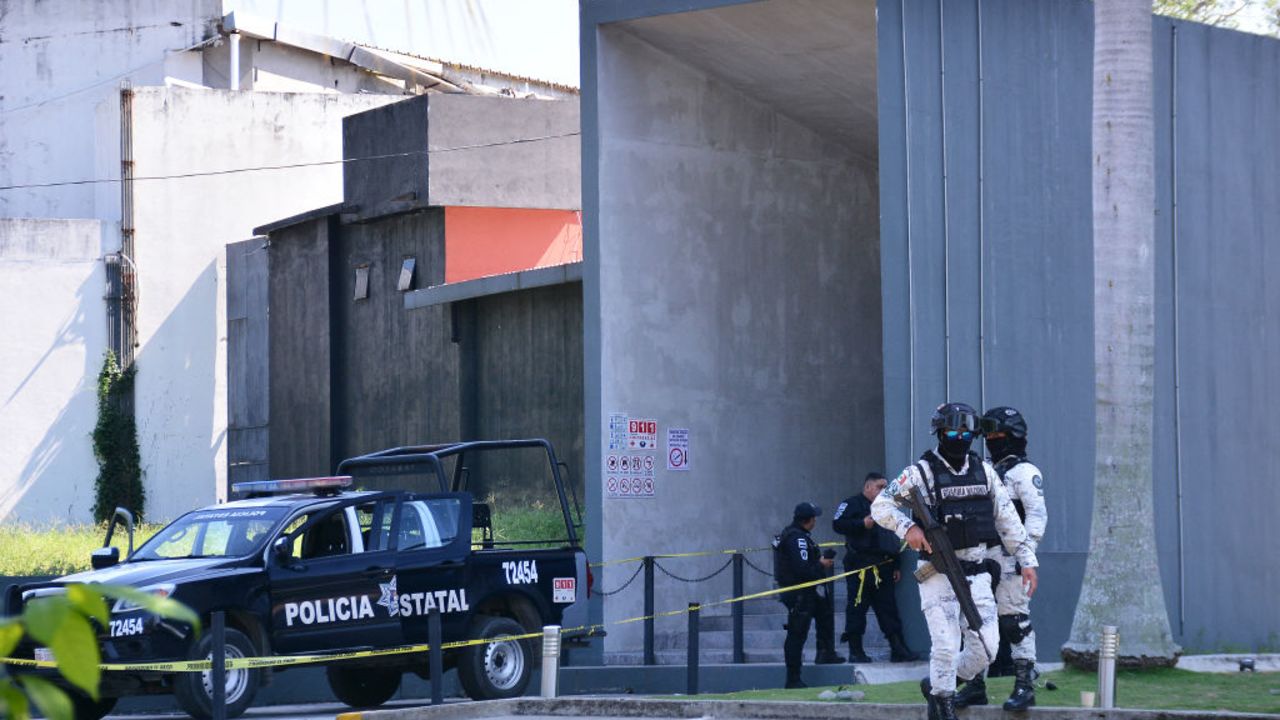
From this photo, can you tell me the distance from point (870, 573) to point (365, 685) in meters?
4.44

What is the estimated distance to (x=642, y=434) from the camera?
58.1 ft

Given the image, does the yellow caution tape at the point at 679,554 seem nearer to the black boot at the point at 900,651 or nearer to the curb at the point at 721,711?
the black boot at the point at 900,651

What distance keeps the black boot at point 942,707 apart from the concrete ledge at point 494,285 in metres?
14.6

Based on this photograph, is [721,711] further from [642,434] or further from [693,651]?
[642,434]

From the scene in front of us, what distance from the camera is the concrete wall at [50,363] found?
40.4m

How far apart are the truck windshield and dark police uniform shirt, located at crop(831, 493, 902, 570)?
4.78 m

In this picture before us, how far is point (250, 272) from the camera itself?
37594 millimetres

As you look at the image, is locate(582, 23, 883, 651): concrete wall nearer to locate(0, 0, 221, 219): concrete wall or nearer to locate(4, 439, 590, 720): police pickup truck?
locate(4, 439, 590, 720): police pickup truck

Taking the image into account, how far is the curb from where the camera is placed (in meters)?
9.77

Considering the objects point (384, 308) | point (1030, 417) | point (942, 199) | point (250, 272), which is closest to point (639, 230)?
point (942, 199)

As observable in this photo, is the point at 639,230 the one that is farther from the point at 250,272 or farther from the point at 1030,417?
the point at 250,272

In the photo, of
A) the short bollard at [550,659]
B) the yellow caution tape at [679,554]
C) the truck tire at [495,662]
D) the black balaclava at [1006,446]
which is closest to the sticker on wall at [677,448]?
the yellow caution tape at [679,554]

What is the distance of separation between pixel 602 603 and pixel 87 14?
1328 inches

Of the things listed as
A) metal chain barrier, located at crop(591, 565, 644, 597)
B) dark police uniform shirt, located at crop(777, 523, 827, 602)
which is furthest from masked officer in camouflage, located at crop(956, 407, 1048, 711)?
metal chain barrier, located at crop(591, 565, 644, 597)
